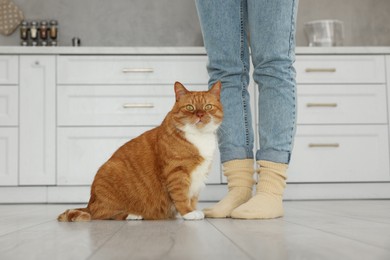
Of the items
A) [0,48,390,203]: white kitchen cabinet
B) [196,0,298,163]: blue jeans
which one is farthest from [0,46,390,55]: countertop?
[196,0,298,163]: blue jeans

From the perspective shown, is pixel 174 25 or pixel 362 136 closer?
pixel 362 136

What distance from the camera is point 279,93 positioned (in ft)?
4.51

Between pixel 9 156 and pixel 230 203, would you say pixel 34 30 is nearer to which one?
pixel 9 156

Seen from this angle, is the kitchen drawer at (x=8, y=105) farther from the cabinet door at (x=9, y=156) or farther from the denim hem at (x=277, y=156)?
the denim hem at (x=277, y=156)

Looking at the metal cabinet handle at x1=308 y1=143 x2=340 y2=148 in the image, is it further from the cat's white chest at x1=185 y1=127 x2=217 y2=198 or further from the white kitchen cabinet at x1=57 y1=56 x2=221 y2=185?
the cat's white chest at x1=185 y1=127 x2=217 y2=198

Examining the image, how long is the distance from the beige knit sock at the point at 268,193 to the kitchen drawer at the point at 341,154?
1.47 meters

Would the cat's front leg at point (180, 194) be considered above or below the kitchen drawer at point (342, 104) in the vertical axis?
below

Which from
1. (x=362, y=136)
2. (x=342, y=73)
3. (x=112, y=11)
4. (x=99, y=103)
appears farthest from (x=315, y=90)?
(x=112, y=11)

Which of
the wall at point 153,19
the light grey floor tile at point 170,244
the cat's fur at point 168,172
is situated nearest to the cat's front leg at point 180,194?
the cat's fur at point 168,172

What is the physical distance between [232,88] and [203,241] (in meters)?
0.67

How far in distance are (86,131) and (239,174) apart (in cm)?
156

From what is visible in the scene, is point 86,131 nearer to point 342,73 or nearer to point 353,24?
point 342,73

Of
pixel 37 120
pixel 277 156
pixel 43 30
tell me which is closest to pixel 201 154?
pixel 277 156

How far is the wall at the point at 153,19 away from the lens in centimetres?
349
